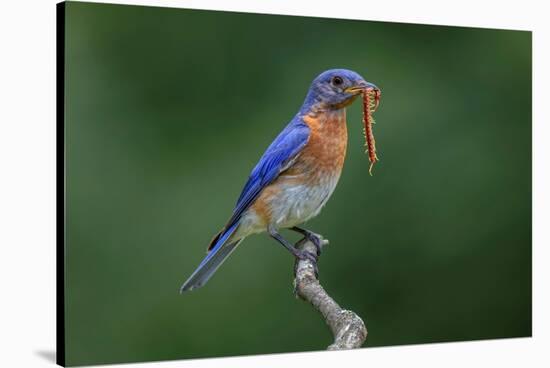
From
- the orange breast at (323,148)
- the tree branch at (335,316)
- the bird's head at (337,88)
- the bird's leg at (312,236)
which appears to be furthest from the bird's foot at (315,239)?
the bird's head at (337,88)

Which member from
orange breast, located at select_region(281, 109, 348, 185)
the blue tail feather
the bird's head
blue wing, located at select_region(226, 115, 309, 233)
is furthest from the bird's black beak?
the blue tail feather

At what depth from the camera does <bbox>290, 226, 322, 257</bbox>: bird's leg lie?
590 cm

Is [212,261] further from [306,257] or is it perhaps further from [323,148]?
[323,148]

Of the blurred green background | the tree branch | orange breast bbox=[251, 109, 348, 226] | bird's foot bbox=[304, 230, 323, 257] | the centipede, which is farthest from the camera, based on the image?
bird's foot bbox=[304, 230, 323, 257]

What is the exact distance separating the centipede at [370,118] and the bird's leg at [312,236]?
2.27ft

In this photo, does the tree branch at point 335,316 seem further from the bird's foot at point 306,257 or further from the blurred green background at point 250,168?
the blurred green background at point 250,168

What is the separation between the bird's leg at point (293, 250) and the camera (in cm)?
564

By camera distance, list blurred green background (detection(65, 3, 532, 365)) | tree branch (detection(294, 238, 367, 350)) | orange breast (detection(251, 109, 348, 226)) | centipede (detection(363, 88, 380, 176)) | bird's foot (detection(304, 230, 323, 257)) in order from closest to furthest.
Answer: tree branch (detection(294, 238, 367, 350)), blurred green background (detection(65, 3, 532, 365)), orange breast (detection(251, 109, 348, 226)), centipede (detection(363, 88, 380, 176)), bird's foot (detection(304, 230, 323, 257))

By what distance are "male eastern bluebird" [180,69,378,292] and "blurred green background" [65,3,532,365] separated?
0.33m

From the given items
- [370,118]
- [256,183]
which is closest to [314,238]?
[256,183]

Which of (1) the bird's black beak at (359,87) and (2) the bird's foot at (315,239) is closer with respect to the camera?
(1) the bird's black beak at (359,87)

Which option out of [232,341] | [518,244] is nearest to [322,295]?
[232,341]

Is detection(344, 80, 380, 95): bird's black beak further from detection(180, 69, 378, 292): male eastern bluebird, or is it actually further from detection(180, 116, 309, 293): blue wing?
detection(180, 116, 309, 293): blue wing

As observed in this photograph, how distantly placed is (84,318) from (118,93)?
1.30 meters
